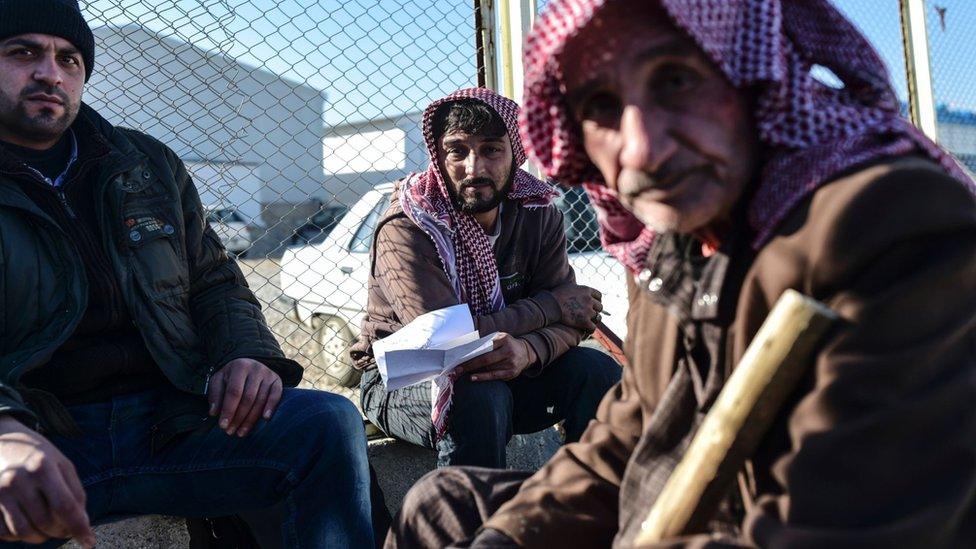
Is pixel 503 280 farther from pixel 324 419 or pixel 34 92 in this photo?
pixel 34 92

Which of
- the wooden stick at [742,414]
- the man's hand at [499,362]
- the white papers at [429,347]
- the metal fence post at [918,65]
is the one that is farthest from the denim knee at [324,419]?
the metal fence post at [918,65]

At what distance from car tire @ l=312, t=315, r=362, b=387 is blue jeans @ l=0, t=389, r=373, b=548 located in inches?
125

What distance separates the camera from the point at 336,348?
5.91 m

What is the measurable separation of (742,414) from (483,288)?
6.91 ft

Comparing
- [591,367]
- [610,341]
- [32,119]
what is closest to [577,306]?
[591,367]

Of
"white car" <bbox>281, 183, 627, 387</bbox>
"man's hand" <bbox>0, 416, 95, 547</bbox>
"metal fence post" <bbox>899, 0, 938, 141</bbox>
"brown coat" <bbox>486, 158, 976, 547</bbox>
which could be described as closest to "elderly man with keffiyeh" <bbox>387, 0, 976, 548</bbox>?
"brown coat" <bbox>486, 158, 976, 547</bbox>

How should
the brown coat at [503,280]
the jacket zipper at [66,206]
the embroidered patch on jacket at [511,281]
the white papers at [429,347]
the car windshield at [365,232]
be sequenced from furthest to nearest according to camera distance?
the car windshield at [365,232], the embroidered patch on jacket at [511,281], the brown coat at [503,280], the white papers at [429,347], the jacket zipper at [66,206]

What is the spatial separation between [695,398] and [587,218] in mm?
3746

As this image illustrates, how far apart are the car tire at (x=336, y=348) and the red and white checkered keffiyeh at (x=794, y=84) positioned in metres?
4.56

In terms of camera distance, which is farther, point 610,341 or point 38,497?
point 610,341

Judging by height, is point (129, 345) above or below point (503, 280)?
above

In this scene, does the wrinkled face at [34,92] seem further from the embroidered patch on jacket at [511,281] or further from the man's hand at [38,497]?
the embroidered patch on jacket at [511,281]

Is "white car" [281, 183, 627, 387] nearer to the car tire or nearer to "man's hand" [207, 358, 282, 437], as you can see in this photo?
the car tire

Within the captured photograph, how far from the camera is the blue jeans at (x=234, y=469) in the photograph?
2164 millimetres
